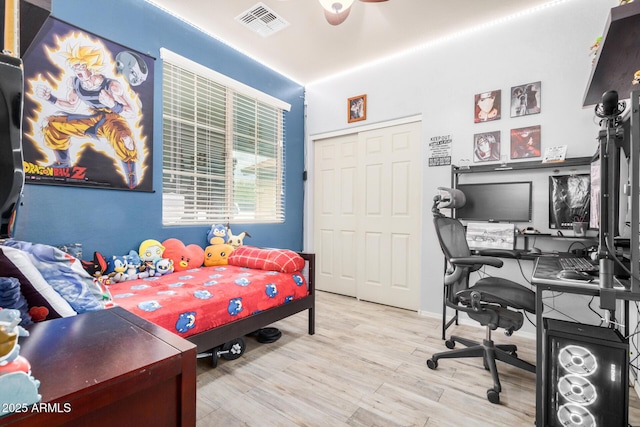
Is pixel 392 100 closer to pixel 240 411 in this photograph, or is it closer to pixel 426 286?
pixel 426 286

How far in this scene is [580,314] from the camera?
2420 millimetres

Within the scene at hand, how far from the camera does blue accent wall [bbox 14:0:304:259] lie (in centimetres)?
202

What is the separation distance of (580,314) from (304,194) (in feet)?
10.3

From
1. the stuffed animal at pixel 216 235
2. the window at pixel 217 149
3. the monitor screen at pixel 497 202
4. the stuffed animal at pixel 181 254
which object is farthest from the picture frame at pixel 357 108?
the stuffed animal at pixel 181 254

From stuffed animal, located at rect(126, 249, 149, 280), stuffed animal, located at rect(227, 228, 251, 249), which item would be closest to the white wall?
stuffed animal, located at rect(227, 228, 251, 249)

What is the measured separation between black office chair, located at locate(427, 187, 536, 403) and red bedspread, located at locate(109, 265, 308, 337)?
120cm

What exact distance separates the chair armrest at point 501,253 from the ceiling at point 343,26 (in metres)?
2.07

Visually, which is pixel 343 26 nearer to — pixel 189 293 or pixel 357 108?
pixel 357 108

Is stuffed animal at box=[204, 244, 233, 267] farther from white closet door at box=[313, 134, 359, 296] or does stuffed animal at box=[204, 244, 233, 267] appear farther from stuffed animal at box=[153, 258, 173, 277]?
white closet door at box=[313, 134, 359, 296]

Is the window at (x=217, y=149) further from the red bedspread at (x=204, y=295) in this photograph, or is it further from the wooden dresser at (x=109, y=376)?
the wooden dresser at (x=109, y=376)

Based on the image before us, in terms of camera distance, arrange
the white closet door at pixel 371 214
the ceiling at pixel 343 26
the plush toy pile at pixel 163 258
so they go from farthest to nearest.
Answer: the white closet door at pixel 371 214 < the ceiling at pixel 343 26 < the plush toy pile at pixel 163 258

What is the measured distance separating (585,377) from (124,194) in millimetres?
3073

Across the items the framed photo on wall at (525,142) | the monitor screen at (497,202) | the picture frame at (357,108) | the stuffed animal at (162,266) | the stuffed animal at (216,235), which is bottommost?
the stuffed animal at (162,266)

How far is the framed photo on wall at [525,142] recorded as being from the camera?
8.46ft
